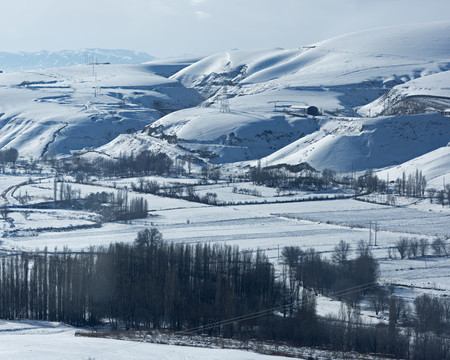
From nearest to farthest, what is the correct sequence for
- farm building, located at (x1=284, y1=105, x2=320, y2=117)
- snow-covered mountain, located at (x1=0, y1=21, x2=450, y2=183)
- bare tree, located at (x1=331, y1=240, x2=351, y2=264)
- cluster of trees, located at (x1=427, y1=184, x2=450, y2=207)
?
bare tree, located at (x1=331, y1=240, x2=351, y2=264), cluster of trees, located at (x1=427, y1=184, x2=450, y2=207), snow-covered mountain, located at (x1=0, y1=21, x2=450, y2=183), farm building, located at (x1=284, y1=105, x2=320, y2=117)

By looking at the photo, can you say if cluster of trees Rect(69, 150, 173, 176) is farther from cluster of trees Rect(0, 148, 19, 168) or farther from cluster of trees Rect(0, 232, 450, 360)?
cluster of trees Rect(0, 232, 450, 360)

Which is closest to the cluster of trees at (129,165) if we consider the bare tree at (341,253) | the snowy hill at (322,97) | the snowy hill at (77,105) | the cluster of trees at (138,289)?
the snowy hill at (322,97)

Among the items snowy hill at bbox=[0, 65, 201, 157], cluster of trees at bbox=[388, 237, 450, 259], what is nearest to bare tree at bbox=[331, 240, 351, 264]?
cluster of trees at bbox=[388, 237, 450, 259]

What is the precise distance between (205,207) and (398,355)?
15654 mm

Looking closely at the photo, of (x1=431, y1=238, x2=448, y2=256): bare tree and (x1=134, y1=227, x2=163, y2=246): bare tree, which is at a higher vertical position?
(x1=134, y1=227, x2=163, y2=246): bare tree

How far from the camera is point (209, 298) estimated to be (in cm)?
1570

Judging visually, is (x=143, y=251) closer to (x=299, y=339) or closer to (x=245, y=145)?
(x=299, y=339)

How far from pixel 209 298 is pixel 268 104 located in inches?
1487

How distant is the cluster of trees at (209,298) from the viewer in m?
13.9

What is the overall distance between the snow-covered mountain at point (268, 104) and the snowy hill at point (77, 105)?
0.10 m

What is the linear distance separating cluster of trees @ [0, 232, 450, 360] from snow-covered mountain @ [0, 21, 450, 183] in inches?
870

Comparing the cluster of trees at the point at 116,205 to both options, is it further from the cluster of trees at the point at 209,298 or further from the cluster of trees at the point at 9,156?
the cluster of trees at the point at 9,156

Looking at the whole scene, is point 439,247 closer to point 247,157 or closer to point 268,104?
point 247,157

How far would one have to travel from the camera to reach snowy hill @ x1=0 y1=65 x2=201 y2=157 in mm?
51031
